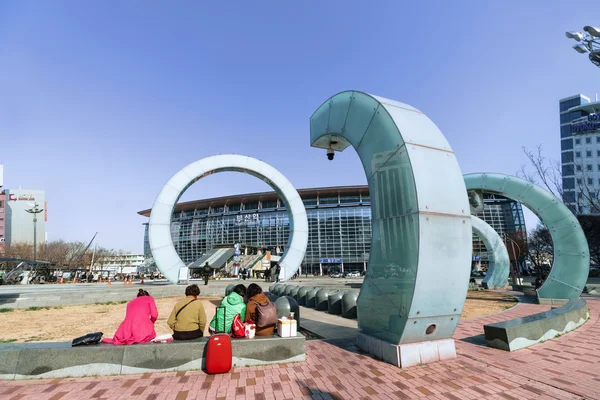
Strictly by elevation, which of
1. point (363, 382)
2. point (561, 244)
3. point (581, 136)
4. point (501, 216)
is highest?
point (581, 136)

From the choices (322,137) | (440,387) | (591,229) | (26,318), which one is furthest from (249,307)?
(591,229)

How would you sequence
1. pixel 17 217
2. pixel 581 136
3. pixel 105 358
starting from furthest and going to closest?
pixel 17 217 < pixel 581 136 < pixel 105 358

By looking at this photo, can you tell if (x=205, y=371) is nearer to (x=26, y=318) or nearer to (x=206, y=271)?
(x=26, y=318)

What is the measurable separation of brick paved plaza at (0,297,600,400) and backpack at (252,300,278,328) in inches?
28.9

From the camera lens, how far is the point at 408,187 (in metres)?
5.75

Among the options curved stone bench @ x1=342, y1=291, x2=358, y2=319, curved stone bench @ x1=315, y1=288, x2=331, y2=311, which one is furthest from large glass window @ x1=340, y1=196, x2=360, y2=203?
curved stone bench @ x1=342, y1=291, x2=358, y2=319

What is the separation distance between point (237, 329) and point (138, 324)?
163cm

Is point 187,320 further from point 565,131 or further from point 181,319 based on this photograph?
point 565,131

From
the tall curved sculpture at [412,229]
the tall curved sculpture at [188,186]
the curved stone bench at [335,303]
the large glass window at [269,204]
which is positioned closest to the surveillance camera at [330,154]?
the tall curved sculpture at [412,229]

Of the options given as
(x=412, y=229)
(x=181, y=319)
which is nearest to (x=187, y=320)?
(x=181, y=319)

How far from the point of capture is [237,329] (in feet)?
18.9

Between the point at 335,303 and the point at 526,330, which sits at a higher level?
the point at 526,330

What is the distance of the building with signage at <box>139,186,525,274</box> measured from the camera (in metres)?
64.9

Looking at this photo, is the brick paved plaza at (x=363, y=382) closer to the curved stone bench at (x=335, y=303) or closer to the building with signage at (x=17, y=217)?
the curved stone bench at (x=335, y=303)
